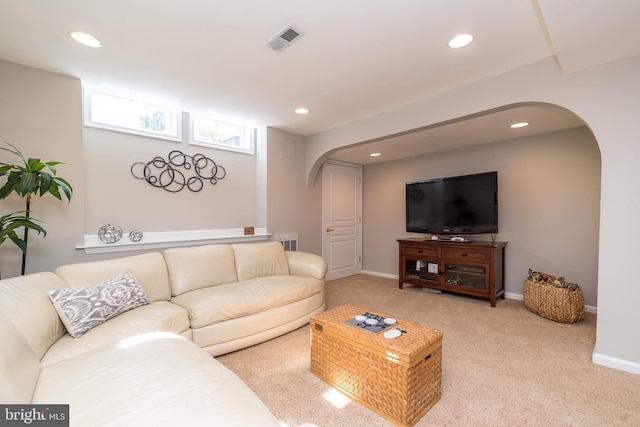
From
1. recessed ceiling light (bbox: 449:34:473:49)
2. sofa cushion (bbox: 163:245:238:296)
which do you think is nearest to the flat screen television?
recessed ceiling light (bbox: 449:34:473:49)

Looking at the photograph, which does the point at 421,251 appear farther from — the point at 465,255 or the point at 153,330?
the point at 153,330

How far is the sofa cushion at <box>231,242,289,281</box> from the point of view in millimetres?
3143

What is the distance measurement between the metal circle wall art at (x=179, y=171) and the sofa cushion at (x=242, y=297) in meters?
1.47

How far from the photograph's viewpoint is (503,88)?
→ 95.0 inches

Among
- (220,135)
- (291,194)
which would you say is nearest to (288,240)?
(291,194)

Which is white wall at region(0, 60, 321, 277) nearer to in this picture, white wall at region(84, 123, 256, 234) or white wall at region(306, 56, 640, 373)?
white wall at region(84, 123, 256, 234)

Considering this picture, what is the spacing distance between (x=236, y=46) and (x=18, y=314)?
209 cm

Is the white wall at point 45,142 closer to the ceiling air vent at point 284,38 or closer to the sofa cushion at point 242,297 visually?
the sofa cushion at point 242,297

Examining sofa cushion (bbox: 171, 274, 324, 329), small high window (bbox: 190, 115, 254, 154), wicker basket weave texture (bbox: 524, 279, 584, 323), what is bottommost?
wicker basket weave texture (bbox: 524, 279, 584, 323)

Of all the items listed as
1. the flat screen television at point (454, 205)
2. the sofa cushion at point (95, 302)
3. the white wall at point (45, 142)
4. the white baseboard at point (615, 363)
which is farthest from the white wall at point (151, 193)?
the white baseboard at point (615, 363)

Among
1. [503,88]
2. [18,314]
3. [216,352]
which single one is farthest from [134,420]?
[503,88]

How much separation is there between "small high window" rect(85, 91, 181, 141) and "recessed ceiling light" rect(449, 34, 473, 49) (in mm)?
3057

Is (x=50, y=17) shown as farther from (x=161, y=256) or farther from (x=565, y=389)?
(x=565, y=389)

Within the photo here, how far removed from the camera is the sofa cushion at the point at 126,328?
1568 mm
